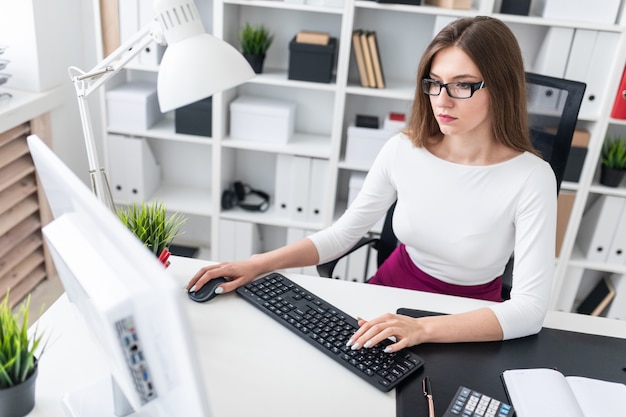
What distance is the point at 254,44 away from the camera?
8.36 feet

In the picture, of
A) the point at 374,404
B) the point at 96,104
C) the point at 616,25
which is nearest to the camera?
the point at 374,404

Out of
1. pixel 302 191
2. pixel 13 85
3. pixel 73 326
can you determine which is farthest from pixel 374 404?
pixel 13 85

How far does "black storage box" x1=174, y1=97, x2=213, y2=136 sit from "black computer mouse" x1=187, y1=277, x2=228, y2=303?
1.44 metres

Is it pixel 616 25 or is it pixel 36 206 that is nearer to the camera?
pixel 616 25

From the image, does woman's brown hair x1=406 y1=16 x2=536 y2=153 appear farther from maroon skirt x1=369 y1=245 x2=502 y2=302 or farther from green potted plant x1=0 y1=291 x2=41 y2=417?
green potted plant x1=0 y1=291 x2=41 y2=417

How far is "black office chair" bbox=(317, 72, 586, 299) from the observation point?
65.9 inches

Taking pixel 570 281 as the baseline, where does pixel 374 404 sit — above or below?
above

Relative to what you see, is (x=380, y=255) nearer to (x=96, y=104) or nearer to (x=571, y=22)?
(x=571, y=22)

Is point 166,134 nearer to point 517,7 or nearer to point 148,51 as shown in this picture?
point 148,51

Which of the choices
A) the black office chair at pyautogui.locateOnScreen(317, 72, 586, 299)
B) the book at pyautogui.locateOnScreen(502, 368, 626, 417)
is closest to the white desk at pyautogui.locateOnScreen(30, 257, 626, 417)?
the book at pyautogui.locateOnScreen(502, 368, 626, 417)

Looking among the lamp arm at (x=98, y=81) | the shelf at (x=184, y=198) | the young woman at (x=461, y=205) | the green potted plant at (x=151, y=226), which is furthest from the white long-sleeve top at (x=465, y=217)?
the shelf at (x=184, y=198)

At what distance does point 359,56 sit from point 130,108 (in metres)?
1.07

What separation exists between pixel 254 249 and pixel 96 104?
1.04 metres

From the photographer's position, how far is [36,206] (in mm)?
2506
